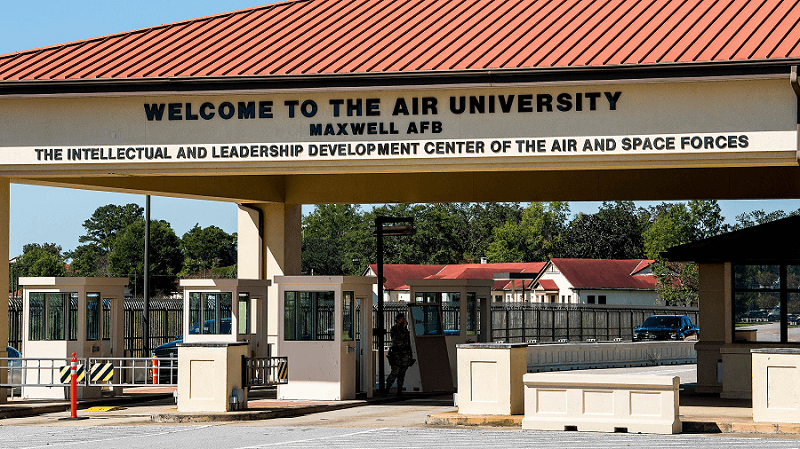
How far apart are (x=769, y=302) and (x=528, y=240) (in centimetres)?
10584

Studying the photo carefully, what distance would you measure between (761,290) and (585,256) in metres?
103

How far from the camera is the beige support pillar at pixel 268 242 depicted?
25.9m

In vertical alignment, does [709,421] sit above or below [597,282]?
below

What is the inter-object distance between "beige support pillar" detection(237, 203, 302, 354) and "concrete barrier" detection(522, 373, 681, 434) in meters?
11.0

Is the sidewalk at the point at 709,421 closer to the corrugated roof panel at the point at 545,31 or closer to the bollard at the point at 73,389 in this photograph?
the corrugated roof panel at the point at 545,31

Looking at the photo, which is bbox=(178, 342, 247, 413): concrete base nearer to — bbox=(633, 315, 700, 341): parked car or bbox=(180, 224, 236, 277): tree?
bbox=(633, 315, 700, 341): parked car

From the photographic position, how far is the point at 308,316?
2059 centimetres

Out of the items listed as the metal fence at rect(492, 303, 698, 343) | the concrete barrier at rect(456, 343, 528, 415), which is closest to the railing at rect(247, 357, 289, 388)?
→ the concrete barrier at rect(456, 343, 528, 415)

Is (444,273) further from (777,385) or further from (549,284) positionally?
(777,385)

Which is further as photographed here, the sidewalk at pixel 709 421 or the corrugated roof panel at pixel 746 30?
the corrugated roof panel at pixel 746 30

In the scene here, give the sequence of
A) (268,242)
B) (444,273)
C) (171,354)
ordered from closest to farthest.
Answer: (268,242) < (171,354) < (444,273)

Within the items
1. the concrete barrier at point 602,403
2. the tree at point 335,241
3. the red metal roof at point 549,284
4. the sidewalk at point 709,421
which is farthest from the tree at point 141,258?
the concrete barrier at point 602,403

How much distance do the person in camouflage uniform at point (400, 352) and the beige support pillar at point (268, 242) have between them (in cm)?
479

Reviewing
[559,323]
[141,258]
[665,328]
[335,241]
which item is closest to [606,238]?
[335,241]
